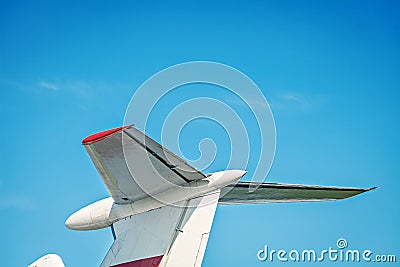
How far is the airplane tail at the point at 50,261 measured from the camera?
547 inches

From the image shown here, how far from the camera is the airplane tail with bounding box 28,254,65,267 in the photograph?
1389cm

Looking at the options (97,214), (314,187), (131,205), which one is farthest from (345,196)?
(97,214)

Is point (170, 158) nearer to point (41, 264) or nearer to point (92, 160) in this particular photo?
point (92, 160)

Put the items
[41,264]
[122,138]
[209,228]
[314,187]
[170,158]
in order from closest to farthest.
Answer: [122,138] → [170,158] → [209,228] → [314,187] → [41,264]

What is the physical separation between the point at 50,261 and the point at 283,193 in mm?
6122

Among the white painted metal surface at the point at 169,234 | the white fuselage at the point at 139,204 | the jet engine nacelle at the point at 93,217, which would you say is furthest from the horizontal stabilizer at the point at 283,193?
the jet engine nacelle at the point at 93,217

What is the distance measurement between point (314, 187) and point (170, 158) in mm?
3406

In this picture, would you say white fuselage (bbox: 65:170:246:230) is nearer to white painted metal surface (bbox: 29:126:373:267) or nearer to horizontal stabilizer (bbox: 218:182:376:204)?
white painted metal surface (bbox: 29:126:373:267)

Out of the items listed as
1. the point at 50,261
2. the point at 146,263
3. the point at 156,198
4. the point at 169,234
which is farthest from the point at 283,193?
the point at 50,261

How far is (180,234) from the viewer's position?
Result: 11008 mm

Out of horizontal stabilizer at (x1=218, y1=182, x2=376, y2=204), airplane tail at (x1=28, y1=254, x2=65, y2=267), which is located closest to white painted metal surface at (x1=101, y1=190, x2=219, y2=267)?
horizontal stabilizer at (x1=218, y1=182, x2=376, y2=204)

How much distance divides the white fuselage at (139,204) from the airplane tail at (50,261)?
1778mm

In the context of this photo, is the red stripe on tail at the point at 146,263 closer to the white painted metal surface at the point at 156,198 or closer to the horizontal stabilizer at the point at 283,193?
the white painted metal surface at the point at 156,198

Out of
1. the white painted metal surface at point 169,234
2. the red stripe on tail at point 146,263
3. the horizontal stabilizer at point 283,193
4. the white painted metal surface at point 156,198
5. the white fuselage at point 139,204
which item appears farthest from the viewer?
the horizontal stabilizer at point 283,193
